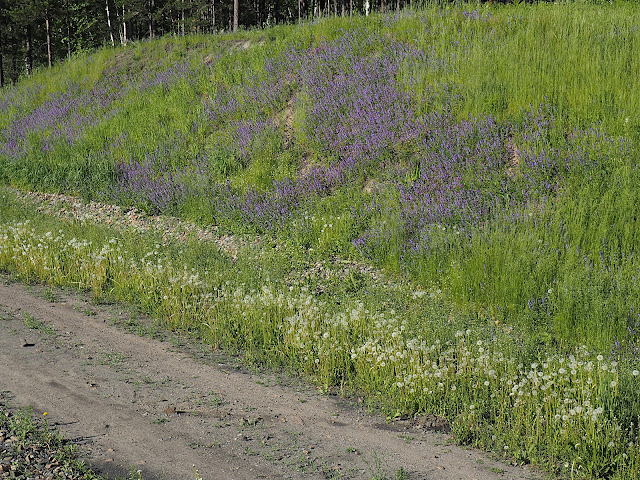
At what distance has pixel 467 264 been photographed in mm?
7555

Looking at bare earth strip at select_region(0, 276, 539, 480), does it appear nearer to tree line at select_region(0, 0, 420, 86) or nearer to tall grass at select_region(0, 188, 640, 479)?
tall grass at select_region(0, 188, 640, 479)

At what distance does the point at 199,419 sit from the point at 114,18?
50.6 meters

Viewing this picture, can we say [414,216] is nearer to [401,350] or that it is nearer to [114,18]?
[401,350]

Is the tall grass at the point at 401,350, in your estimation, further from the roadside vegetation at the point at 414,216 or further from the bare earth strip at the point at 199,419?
the bare earth strip at the point at 199,419

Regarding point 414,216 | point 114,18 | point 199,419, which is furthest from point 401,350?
point 114,18

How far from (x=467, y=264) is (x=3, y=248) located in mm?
8247

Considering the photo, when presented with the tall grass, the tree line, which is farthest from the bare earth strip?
the tree line

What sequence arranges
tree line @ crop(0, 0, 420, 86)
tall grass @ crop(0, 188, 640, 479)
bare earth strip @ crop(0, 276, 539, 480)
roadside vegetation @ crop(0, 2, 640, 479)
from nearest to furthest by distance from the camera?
bare earth strip @ crop(0, 276, 539, 480) → tall grass @ crop(0, 188, 640, 479) → roadside vegetation @ crop(0, 2, 640, 479) → tree line @ crop(0, 0, 420, 86)

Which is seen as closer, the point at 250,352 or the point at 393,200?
the point at 250,352

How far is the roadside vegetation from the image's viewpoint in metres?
5.32

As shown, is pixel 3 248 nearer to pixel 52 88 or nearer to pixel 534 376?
pixel 534 376

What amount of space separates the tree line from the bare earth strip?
19.9 meters

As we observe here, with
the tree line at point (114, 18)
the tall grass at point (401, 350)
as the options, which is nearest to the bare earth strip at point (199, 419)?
the tall grass at point (401, 350)

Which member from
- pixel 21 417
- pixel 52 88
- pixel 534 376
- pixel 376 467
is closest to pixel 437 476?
pixel 376 467
